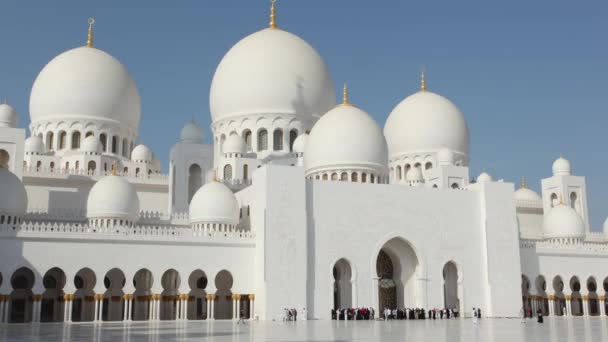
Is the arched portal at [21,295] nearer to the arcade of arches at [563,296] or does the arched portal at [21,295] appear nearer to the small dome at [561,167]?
the arcade of arches at [563,296]

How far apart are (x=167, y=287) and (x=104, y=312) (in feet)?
6.12

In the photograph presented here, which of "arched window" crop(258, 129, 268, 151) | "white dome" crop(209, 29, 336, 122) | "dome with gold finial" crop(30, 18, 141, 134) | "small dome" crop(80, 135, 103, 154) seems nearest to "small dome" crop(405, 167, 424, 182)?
"white dome" crop(209, 29, 336, 122)

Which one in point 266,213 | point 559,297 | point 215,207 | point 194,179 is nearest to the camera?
point 266,213

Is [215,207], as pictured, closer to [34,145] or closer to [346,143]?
[346,143]

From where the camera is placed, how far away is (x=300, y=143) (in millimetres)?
24672

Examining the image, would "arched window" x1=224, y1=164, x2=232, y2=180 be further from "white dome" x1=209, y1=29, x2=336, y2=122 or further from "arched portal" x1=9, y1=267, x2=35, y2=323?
"arched portal" x1=9, y1=267, x2=35, y2=323

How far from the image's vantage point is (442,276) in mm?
21359

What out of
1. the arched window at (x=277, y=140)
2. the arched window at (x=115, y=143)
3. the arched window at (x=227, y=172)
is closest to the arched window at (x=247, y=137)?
the arched window at (x=277, y=140)

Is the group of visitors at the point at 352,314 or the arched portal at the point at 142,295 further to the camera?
the arched portal at the point at 142,295

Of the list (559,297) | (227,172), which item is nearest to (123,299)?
(227,172)

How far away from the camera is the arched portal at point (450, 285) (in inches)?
866

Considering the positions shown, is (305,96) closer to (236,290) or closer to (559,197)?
(236,290)

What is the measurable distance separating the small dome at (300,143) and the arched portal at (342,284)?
492 centimetres

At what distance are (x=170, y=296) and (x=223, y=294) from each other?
1.83 m
